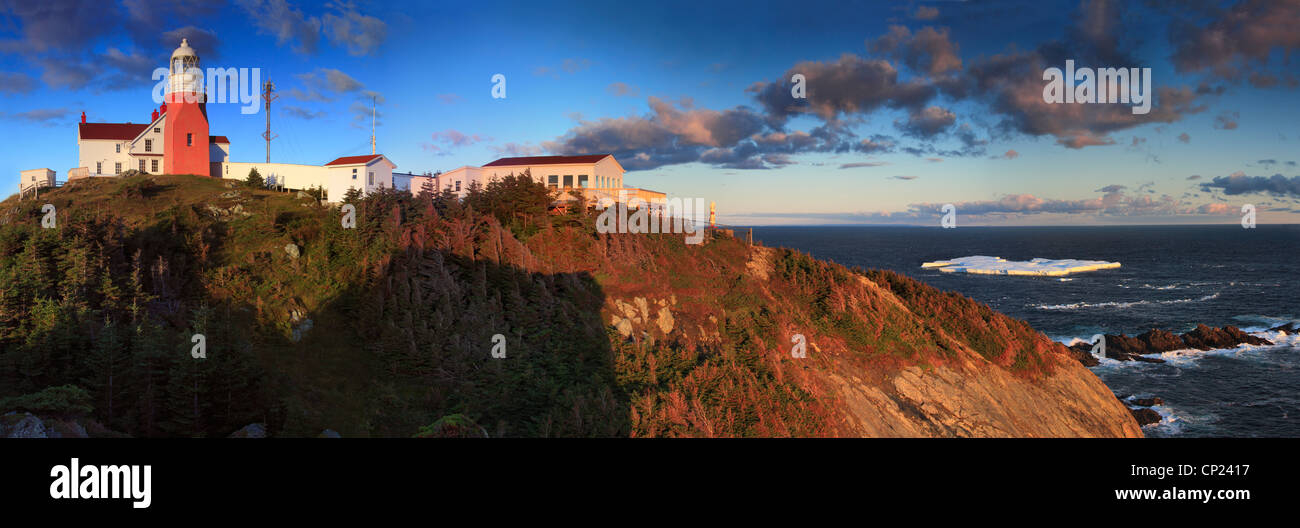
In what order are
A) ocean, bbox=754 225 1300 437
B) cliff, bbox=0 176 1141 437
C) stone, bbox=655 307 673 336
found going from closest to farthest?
cliff, bbox=0 176 1141 437 < stone, bbox=655 307 673 336 < ocean, bbox=754 225 1300 437

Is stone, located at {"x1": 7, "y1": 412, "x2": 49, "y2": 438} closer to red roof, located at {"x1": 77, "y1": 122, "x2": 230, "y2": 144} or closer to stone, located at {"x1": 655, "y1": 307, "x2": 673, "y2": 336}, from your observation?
stone, located at {"x1": 655, "y1": 307, "x2": 673, "y2": 336}

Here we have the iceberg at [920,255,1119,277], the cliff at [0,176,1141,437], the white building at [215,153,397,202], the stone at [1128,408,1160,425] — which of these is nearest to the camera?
the cliff at [0,176,1141,437]

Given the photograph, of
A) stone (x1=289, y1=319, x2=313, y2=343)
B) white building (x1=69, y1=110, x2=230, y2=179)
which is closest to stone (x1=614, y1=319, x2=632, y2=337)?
stone (x1=289, y1=319, x2=313, y2=343)

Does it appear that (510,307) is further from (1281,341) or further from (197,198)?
(1281,341)

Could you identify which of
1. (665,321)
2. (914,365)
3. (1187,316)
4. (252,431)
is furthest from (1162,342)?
(252,431)

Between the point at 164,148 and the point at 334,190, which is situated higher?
the point at 164,148
